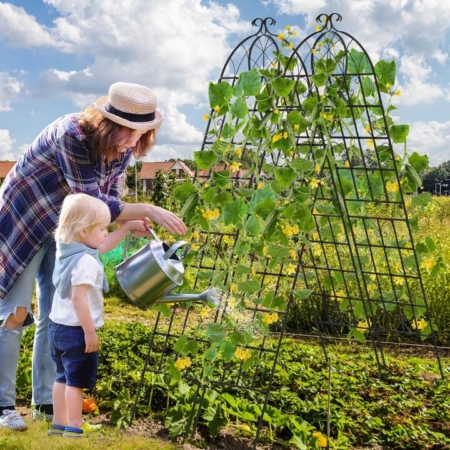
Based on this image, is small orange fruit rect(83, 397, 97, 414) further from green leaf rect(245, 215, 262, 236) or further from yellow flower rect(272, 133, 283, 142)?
yellow flower rect(272, 133, 283, 142)

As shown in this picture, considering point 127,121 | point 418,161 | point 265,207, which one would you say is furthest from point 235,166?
point 418,161

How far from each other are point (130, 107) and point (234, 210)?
551 mm

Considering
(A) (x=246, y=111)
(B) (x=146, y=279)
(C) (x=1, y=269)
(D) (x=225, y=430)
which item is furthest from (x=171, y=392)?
(A) (x=246, y=111)

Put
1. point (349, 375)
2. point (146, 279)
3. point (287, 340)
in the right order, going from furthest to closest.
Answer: point (287, 340)
point (349, 375)
point (146, 279)

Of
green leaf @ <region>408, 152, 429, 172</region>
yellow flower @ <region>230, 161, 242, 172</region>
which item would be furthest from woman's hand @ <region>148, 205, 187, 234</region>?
green leaf @ <region>408, 152, 429, 172</region>

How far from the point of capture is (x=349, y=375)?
3.40 meters

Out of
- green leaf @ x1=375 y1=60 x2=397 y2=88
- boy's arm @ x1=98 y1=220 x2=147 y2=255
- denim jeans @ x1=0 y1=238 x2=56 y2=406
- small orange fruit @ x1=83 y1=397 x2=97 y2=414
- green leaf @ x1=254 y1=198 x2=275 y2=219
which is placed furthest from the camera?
green leaf @ x1=375 y1=60 x2=397 y2=88

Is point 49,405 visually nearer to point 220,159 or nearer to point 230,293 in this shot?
point 230,293

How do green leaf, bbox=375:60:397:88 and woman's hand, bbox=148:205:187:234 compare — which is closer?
woman's hand, bbox=148:205:187:234

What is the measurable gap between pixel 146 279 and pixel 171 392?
28.0 inches

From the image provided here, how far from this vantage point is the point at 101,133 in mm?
2418

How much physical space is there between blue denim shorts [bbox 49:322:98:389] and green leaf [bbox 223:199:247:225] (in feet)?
2.26

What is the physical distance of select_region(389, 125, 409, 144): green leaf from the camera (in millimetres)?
2994

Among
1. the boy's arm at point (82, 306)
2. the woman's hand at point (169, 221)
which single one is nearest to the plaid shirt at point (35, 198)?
the woman's hand at point (169, 221)
